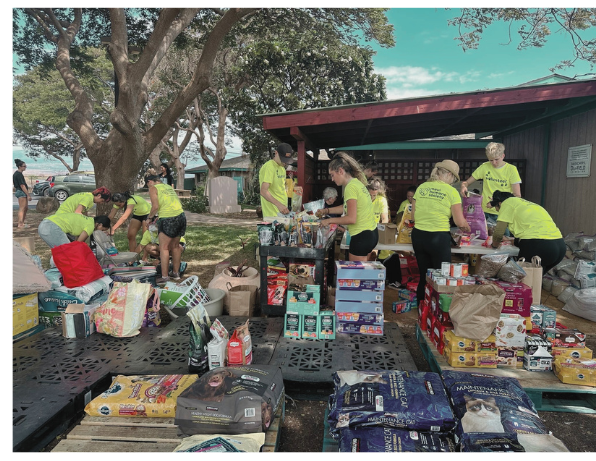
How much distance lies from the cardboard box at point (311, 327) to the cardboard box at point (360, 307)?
298 millimetres

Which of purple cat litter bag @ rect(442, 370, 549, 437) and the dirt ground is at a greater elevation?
purple cat litter bag @ rect(442, 370, 549, 437)

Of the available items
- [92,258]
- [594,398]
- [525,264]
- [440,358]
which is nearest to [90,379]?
[92,258]

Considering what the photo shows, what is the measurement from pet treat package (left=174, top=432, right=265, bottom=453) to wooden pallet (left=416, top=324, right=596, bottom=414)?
65.8 inches

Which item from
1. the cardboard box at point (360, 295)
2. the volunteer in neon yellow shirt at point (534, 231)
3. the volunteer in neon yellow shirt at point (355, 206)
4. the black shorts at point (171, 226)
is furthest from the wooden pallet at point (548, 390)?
the black shorts at point (171, 226)

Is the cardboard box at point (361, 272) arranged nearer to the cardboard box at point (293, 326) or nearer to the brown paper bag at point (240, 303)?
the cardboard box at point (293, 326)

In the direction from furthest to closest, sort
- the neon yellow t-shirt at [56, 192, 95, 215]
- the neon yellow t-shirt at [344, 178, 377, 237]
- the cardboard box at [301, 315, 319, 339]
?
1. the neon yellow t-shirt at [56, 192, 95, 215]
2. the neon yellow t-shirt at [344, 178, 377, 237]
3. the cardboard box at [301, 315, 319, 339]

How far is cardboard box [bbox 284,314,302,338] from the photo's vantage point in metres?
3.62

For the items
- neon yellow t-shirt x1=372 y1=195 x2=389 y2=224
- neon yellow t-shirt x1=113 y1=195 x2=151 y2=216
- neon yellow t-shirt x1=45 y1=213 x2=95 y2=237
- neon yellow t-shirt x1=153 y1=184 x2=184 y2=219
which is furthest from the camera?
neon yellow t-shirt x1=113 y1=195 x2=151 y2=216

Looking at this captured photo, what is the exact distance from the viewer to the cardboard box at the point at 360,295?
12.3ft

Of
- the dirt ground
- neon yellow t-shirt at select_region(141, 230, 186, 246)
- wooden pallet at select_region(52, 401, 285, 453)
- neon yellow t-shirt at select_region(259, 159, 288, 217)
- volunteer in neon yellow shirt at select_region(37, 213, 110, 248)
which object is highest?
neon yellow t-shirt at select_region(259, 159, 288, 217)

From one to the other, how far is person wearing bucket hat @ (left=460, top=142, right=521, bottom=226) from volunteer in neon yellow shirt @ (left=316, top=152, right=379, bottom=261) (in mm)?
1954

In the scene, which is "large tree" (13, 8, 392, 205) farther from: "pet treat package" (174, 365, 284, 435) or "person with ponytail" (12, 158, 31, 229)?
"pet treat package" (174, 365, 284, 435)

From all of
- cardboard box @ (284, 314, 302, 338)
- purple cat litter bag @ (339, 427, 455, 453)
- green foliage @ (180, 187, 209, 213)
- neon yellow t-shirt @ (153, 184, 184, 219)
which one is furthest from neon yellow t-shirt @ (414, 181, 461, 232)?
green foliage @ (180, 187, 209, 213)

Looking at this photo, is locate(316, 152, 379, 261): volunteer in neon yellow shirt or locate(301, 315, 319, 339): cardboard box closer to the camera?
locate(301, 315, 319, 339): cardboard box
